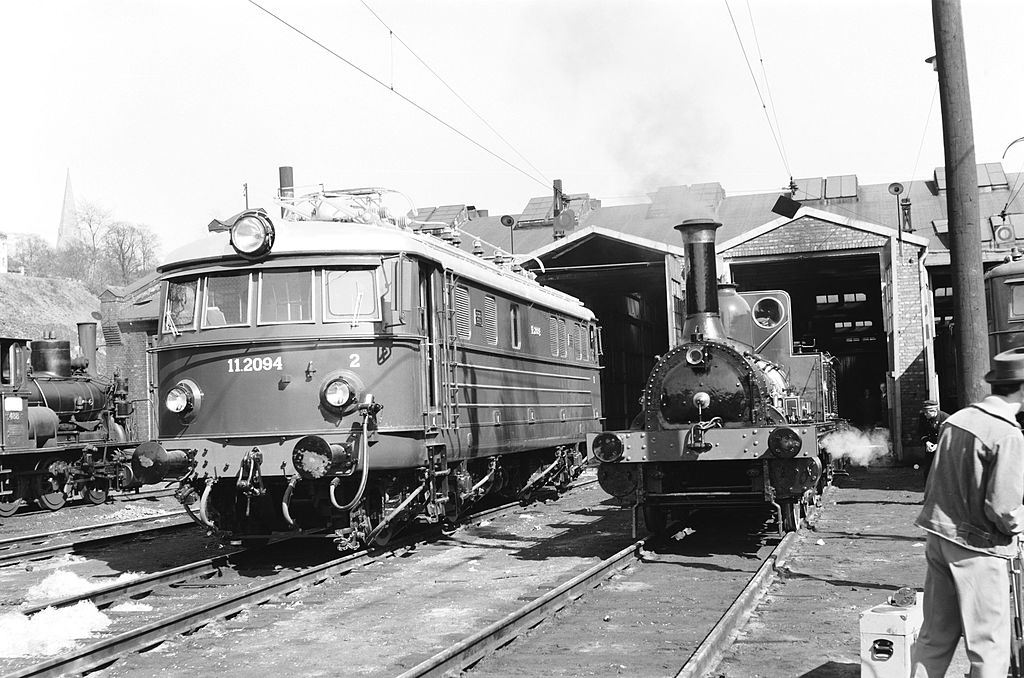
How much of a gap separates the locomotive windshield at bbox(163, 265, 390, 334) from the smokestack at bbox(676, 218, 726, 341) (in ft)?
11.5

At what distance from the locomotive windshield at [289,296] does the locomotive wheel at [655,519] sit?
372 centimetres

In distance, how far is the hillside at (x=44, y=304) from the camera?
61984 mm

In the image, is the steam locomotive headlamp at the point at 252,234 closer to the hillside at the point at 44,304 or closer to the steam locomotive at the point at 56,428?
the steam locomotive at the point at 56,428

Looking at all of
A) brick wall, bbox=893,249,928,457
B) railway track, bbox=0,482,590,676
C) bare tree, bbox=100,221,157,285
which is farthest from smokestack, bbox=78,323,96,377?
bare tree, bbox=100,221,157,285

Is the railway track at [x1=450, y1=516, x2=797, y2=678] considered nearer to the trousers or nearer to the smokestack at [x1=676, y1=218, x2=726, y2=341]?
the trousers

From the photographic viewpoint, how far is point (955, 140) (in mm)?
9430

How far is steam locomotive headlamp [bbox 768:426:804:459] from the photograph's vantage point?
10531 mm

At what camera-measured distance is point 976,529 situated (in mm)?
4879

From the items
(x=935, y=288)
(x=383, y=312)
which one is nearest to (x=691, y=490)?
(x=383, y=312)

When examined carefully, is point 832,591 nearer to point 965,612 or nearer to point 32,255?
point 965,612

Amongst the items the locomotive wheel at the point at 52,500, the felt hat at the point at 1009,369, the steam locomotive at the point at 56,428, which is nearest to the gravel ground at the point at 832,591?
the felt hat at the point at 1009,369

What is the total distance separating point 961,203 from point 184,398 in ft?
24.0

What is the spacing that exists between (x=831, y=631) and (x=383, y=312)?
5122 millimetres

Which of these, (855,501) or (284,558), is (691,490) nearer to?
(284,558)
